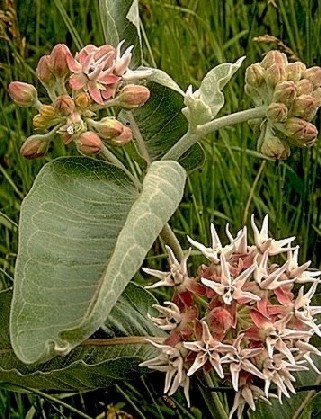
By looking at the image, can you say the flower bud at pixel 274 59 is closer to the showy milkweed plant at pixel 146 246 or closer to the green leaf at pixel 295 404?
the showy milkweed plant at pixel 146 246

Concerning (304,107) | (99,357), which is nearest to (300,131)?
(304,107)

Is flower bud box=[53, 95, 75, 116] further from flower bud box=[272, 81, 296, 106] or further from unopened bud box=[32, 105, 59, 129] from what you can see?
flower bud box=[272, 81, 296, 106]

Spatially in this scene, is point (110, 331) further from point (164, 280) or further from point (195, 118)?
point (195, 118)

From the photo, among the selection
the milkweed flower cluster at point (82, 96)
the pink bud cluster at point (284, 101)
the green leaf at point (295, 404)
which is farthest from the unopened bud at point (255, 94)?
the green leaf at point (295, 404)

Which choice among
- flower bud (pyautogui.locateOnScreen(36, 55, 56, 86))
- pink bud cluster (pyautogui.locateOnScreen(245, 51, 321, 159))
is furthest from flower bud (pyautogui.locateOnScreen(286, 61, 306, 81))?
flower bud (pyautogui.locateOnScreen(36, 55, 56, 86))

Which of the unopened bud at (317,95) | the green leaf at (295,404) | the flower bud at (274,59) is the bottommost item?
the green leaf at (295,404)

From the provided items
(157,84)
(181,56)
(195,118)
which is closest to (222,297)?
(195,118)
